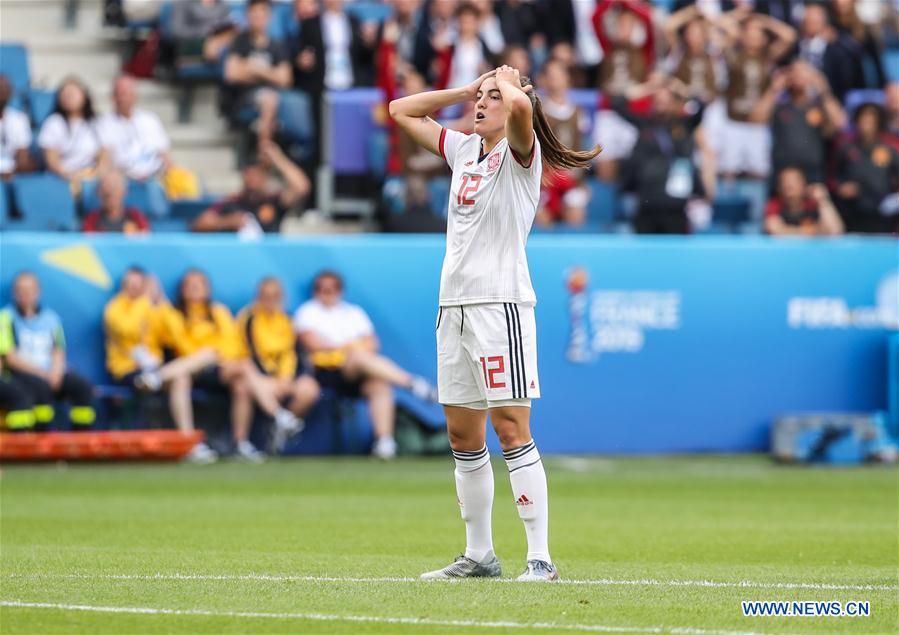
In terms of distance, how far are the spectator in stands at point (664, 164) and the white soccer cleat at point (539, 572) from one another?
36.6ft

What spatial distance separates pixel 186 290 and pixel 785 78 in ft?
27.4

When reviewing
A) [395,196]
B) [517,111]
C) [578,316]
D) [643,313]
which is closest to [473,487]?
[517,111]

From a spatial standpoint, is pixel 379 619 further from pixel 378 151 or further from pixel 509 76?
pixel 378 151

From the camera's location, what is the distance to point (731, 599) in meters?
6.85

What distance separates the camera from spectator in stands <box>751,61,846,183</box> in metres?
19.6

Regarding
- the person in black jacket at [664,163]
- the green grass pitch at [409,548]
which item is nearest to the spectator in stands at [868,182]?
the person in black jacket at [664,163]

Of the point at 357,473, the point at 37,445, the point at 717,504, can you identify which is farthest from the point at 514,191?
the point at 37,445

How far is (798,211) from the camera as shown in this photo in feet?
61.7

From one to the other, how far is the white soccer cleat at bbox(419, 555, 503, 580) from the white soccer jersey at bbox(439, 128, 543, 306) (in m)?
1.19

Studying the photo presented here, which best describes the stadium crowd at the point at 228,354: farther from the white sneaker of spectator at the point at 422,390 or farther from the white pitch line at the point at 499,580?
the white pitch line at the point at 499,580

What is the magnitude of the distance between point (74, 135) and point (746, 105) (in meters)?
7.90

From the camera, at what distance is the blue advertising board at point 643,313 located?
16688 millimetres

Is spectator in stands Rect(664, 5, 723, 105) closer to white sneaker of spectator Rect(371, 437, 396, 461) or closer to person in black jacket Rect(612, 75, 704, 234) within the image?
person in black jacket Rect(612, 75, 704, 234)

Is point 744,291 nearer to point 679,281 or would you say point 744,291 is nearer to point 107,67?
point 679,281
